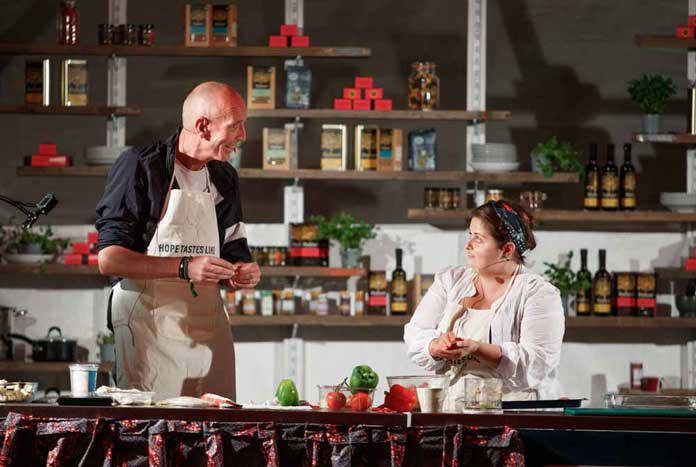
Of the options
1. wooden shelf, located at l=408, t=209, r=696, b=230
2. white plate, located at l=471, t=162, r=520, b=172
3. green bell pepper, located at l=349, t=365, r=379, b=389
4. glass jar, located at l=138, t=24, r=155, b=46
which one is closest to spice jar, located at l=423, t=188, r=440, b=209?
wooden shelf, located at l=408, t=209, r=696, b=230

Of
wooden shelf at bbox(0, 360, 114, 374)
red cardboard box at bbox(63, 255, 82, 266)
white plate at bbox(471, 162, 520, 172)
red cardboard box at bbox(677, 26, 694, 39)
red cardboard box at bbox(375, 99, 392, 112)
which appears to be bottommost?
wooden shelf at bbox(0, 360, 114, 374)

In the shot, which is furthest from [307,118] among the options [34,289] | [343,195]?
[34,289]

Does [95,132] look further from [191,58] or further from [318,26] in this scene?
[318,26]

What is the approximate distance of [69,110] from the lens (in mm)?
5625

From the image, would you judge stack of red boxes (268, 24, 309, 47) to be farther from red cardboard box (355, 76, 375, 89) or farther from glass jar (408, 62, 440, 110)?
glass jar (408, 62, 440, 110)

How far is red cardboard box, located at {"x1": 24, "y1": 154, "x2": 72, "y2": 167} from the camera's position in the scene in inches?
220

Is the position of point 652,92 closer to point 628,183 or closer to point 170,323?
point 628,183

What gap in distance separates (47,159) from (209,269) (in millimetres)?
2750

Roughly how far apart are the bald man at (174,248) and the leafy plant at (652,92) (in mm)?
2848

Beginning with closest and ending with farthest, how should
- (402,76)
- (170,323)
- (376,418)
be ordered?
(376,418) < (170,323) < (402,76)

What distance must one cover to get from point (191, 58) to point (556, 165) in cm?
197

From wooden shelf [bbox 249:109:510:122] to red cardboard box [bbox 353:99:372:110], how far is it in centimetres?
3

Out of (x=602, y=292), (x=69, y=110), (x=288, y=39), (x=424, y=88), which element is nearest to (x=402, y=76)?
(x=424, y=88)

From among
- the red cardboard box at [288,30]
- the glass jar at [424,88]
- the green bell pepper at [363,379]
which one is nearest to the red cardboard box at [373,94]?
the glass jar at [424,88]
